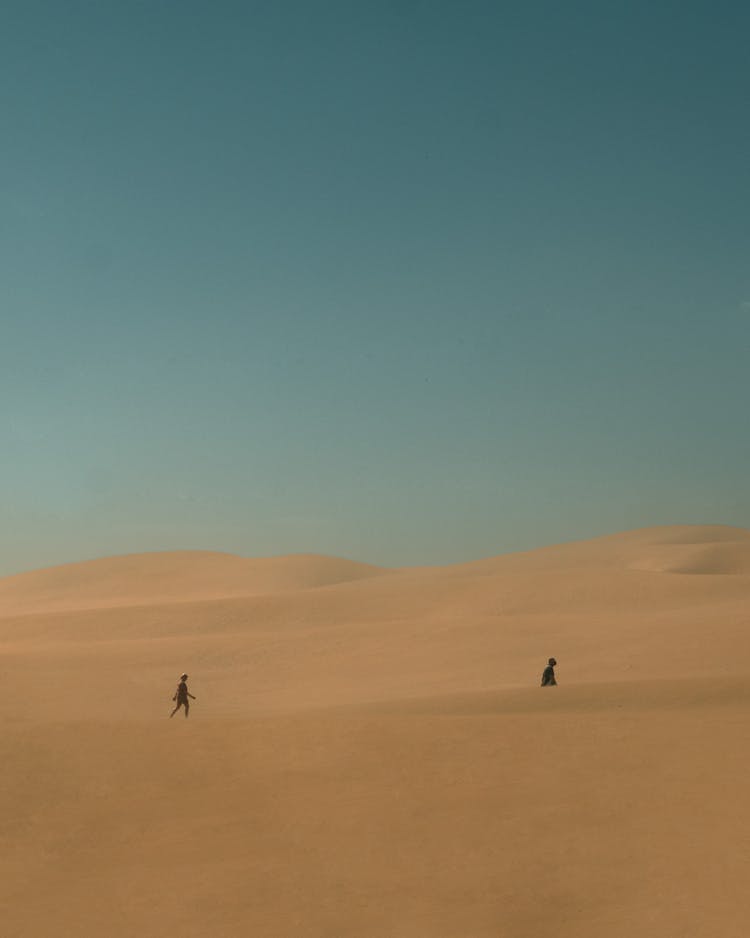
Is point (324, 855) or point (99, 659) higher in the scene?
point (99, 659)

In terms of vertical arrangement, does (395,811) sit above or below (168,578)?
below

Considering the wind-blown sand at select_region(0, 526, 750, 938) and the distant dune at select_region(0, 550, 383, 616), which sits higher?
the distant dune at select_region(0, 550, 383, 616)

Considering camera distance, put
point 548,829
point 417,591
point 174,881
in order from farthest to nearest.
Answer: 1. point 417,591
2. point 548,829
3. point 174,881

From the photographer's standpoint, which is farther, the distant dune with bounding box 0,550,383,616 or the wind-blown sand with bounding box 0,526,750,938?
the distant dune with bounding box 0,550,383,616

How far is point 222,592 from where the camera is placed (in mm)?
73062

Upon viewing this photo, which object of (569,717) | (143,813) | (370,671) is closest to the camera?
(143,813)

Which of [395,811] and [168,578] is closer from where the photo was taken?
[395,811]

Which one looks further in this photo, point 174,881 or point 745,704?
point 745,704

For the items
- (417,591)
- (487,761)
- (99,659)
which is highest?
(417,591)

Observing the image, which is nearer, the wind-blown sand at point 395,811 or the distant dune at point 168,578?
the wind-blown sand at point 395,811

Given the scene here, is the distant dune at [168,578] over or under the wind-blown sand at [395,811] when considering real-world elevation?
over

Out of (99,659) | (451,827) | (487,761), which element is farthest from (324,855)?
(99,659)

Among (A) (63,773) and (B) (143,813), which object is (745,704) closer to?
(B) (143,813)

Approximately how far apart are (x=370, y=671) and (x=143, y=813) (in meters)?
16.8
